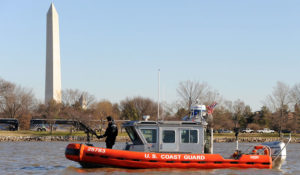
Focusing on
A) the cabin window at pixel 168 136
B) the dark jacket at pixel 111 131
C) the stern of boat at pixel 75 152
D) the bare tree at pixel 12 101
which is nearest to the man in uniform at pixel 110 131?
the dark jacket at pixel 111 131

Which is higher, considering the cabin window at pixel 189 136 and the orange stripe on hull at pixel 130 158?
the cabin window at pixel 189 136

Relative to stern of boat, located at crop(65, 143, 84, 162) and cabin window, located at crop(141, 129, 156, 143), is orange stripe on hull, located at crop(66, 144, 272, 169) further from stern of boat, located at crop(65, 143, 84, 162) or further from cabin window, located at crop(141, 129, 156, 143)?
cabin window, located at crop(141, 129, 156, 143)

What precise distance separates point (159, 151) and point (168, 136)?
2.45ft

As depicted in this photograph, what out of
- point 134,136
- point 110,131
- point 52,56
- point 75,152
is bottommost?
point 75,152

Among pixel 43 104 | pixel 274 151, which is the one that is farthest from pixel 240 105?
pixel 274 151

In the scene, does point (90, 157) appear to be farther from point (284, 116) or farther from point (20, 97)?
point (20, 97)

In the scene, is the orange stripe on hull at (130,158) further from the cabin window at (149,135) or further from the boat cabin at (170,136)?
the cabin window at (149,135)

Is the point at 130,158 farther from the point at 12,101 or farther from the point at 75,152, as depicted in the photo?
the point at 12,101

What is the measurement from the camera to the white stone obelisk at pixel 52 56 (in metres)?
84.9

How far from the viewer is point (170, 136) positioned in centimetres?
2155

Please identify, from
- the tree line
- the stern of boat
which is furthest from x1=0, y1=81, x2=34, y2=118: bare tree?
the stern of boat

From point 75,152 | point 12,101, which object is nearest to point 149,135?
point 75,152

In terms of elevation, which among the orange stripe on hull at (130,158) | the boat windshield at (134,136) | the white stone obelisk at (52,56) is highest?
the white stone obelisk at (52,56)

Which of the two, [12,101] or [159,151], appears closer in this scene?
[159,151]
